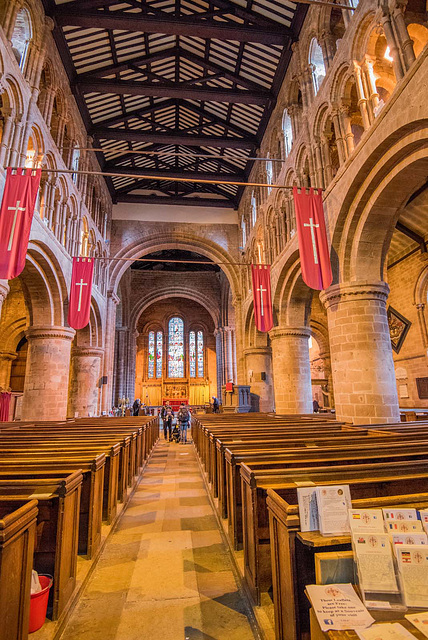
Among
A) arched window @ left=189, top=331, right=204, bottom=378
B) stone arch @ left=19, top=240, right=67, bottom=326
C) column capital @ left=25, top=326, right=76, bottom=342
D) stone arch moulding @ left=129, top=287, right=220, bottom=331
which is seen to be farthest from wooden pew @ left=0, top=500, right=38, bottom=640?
arched window @ left=189, top=331, right=204, bottom=378

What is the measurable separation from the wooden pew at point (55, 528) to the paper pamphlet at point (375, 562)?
5.90 ft

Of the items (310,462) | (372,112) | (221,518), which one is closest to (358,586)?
(310,462)

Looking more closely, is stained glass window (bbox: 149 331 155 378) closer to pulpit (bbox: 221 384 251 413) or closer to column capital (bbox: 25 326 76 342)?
pulpit (bbox: 221 384 251 413)

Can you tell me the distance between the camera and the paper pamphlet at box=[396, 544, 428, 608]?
4.47 ft

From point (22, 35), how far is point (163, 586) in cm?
1080

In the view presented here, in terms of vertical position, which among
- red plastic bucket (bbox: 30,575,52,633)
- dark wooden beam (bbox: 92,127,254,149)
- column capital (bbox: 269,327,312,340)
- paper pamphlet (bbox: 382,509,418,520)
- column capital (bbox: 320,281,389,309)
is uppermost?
dark wooden beam (bbox: 92,127,254,149)

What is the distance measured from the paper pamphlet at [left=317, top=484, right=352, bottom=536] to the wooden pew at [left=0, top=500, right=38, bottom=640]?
1449 millimetres

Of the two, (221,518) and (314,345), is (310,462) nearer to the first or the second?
(221,518)

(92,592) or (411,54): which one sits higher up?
(411,54)

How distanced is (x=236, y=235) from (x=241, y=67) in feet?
23.9

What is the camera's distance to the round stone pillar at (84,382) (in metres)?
13.4

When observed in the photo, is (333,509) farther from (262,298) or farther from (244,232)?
(244,232)

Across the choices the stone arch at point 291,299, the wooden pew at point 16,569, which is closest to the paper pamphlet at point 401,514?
the wooden pew at point 16,569

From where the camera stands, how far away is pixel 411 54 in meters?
5.23
